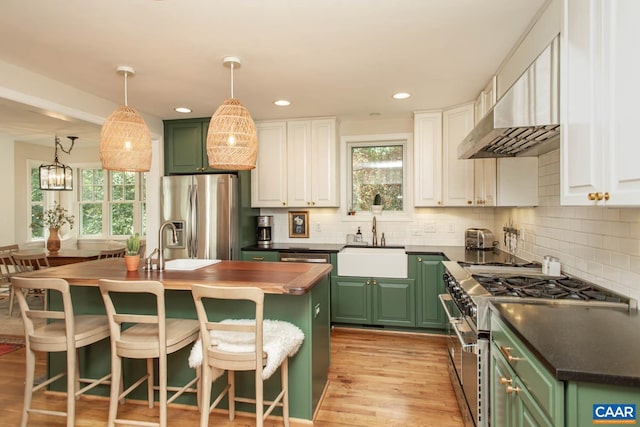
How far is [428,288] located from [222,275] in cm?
226

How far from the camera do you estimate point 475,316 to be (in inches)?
73.2

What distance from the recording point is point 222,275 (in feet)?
7.56

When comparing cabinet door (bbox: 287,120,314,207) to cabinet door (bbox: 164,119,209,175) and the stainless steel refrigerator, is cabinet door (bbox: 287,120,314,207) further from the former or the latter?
cabinet door (bbox: 164,119,209,175)

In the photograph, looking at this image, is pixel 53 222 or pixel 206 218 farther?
pixel 53 222

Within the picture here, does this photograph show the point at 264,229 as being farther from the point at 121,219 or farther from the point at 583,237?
the point at 121,219

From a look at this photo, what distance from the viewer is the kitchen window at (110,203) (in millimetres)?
6547

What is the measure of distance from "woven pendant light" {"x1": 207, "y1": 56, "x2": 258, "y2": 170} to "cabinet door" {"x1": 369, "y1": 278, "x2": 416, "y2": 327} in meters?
2.13

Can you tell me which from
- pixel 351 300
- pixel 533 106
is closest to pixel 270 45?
pixel 533 106

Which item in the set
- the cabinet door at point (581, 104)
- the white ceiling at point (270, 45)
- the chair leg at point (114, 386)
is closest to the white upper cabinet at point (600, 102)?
the cabinet door at point (581, 104)

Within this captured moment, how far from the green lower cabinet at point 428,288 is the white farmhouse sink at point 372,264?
111 mm

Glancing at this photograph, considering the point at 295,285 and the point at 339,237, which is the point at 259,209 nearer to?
the point at 339,237

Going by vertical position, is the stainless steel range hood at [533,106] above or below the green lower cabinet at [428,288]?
above

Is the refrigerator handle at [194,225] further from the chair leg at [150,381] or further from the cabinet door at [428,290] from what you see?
the cabinet door at [428,290]

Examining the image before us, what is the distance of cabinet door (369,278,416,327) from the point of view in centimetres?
377
